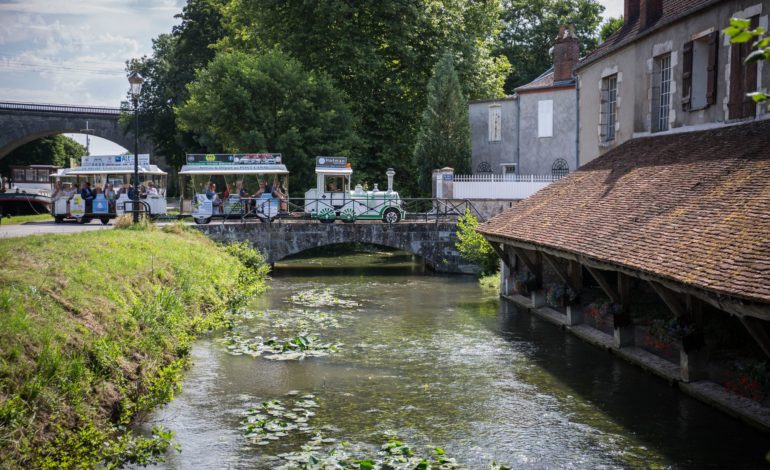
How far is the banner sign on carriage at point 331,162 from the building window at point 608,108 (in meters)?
11.5

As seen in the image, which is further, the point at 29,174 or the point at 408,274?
the point at 29,174

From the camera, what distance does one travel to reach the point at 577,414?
1127 cm

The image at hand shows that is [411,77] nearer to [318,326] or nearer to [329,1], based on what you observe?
[329,1]

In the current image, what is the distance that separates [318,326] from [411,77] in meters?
23.6

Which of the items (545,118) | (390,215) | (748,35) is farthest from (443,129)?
(748,35)

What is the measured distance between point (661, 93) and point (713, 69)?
3141 millimetres

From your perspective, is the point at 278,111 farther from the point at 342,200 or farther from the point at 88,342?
the point at 88,342

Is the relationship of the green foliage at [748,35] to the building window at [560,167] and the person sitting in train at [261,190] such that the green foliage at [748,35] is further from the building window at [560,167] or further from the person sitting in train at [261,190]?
the building window at [560,167]

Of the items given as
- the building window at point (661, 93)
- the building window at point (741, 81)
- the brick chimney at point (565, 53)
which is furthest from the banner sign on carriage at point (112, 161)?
the building window at point (741, 81)

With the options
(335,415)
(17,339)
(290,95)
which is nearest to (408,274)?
(290,95)

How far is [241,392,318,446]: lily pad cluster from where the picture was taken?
33.6ft

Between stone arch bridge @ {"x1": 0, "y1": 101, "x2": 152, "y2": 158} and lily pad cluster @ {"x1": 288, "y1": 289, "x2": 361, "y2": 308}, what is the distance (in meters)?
36.7

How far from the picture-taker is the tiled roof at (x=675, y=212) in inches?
408

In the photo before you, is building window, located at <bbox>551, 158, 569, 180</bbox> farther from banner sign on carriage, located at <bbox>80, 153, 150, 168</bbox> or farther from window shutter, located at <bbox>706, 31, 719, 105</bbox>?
window shutter, located at <bbox>706, 31, 719, 105</bbox>
